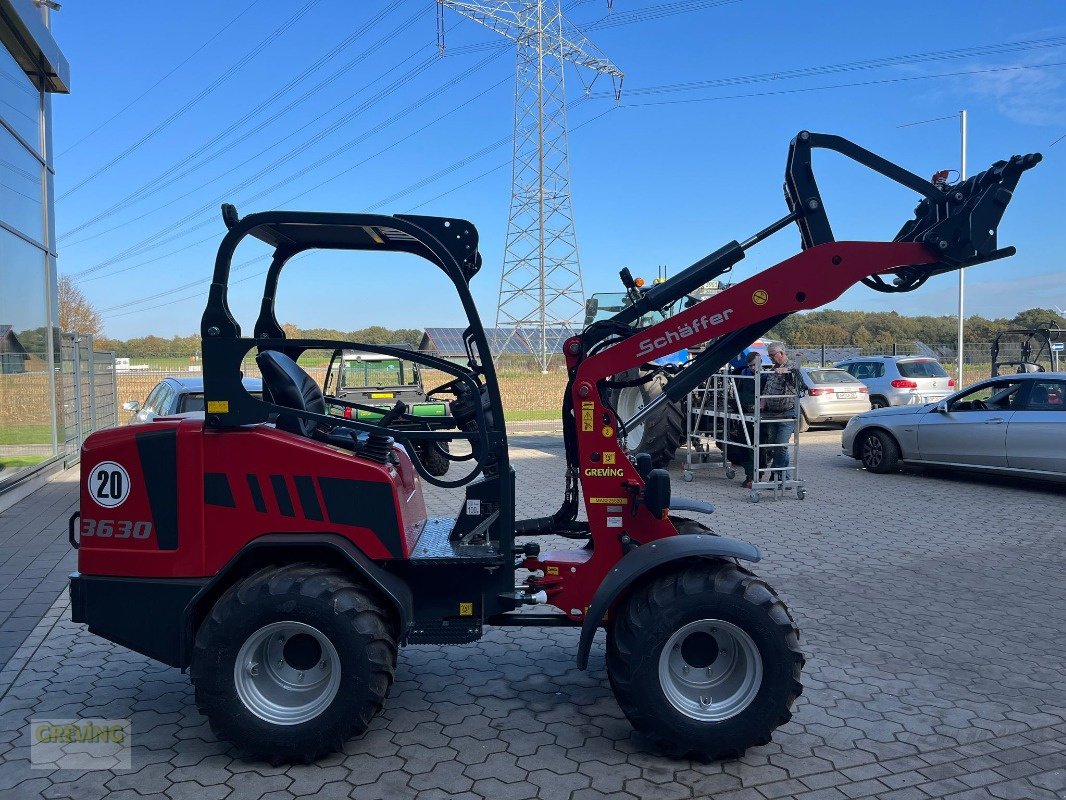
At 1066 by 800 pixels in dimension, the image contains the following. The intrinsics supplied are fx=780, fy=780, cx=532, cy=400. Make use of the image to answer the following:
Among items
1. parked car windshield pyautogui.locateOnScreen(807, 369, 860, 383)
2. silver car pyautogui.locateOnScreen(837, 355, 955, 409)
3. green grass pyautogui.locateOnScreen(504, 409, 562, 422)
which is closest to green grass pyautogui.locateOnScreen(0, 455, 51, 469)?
green grass pyautogui.locateOnScreen(504, 409, 562, 422)

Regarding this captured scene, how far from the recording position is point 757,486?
33.3 feet

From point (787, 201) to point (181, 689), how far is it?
4.58 metres

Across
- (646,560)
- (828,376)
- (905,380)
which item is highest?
(828,376)

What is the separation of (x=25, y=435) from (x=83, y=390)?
3589 mm

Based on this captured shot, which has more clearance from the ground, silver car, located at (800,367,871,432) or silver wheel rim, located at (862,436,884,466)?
silver car, located at (800,367,871,432)

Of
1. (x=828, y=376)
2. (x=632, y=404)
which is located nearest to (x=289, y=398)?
(x=632, y=404)

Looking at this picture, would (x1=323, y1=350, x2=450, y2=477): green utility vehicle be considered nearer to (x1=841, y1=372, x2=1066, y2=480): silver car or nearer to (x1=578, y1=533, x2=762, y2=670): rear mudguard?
(x1=841, y1=372, x2=1066, y2=480): silver car

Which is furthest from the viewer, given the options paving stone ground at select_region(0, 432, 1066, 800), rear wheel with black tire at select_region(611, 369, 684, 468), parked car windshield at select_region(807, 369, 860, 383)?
parked car windshield at select_region(807, 369, 860, 383)

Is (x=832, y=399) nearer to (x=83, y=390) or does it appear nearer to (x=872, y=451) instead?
(x=872, y=451)

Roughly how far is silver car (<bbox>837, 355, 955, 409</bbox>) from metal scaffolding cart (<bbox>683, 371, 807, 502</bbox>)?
8545 millimetres

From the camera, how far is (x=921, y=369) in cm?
1953

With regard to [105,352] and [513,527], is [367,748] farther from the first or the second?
[105,352]

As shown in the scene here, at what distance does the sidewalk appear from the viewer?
5.78m

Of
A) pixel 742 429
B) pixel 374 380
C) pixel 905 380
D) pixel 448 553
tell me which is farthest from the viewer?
pixel 905 380
